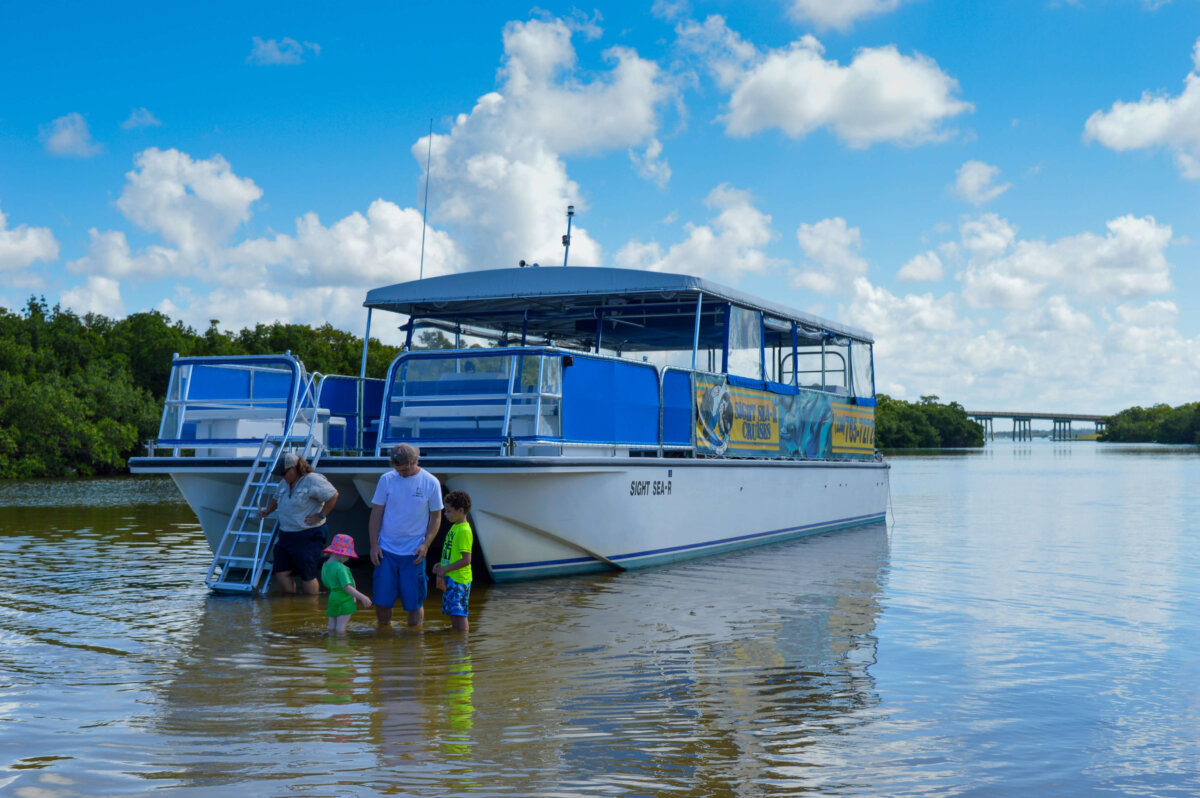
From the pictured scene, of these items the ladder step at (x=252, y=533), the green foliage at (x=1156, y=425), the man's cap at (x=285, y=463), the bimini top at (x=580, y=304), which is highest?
the green foliage at (x=1156, y=425)

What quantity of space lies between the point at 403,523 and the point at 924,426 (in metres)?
134

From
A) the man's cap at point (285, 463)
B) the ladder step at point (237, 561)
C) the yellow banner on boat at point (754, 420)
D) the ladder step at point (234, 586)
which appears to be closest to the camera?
the man's cap at point (285, 463)

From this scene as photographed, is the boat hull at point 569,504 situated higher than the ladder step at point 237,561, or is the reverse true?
the boat hull at point 569,504

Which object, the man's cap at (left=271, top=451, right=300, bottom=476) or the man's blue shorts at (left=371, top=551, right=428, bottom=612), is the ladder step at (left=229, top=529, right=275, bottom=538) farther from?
the man's blue shorts at (left=371, top=551, right=428, bottom=612)

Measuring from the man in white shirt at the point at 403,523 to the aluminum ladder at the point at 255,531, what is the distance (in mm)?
2356

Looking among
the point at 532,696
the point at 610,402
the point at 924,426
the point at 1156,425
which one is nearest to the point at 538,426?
the point at 610,402

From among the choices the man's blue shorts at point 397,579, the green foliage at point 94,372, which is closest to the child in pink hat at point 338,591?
the man's blue shorts at point 397,579

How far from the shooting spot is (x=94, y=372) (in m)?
46.8

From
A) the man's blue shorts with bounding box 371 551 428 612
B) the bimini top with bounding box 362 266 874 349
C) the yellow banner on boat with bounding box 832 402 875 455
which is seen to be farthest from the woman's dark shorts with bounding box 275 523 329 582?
the yellow banner on boat with bounding box 832 402 875 455

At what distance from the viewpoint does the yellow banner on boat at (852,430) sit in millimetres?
17734

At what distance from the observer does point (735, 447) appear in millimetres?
13820

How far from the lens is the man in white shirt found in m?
8.18

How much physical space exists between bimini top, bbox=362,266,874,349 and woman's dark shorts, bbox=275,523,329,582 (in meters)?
4.24

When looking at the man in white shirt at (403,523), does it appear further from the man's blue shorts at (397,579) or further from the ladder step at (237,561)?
the ladder step at (237,561)
